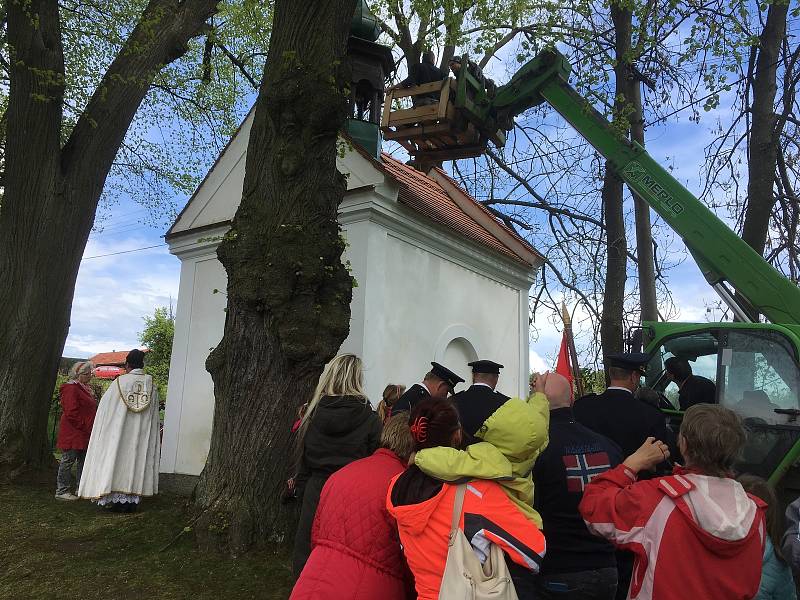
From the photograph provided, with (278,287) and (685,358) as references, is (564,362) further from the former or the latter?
(278,287)

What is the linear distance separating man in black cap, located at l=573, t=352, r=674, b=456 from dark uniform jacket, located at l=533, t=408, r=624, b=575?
0.76 meters

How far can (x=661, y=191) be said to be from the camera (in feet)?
26.6

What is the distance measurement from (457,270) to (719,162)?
4508 mm

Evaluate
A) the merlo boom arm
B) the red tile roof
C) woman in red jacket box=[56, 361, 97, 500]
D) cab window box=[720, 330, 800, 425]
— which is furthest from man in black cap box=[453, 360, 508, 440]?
woman in red jacket box=[56, 361, 97, 500]

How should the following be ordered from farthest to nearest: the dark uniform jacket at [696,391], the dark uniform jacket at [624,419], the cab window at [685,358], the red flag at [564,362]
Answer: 1. the red flag at [564,362]
2. the cab window at [685,358]
3. the dark uniform jacket at [696,391]
4. the dark uniform jacket at [624,419]

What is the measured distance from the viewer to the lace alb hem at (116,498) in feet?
24.4

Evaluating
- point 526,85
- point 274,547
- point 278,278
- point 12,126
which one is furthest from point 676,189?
point 12,126

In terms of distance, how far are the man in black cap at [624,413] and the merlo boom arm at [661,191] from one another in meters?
3.79

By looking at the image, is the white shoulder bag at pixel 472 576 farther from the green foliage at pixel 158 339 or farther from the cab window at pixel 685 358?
the green foliage at pixel 158 339

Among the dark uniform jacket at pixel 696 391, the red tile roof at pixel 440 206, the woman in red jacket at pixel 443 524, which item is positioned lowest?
the woman in red jacket at pixel 443 524

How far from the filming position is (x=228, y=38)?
43.5ft

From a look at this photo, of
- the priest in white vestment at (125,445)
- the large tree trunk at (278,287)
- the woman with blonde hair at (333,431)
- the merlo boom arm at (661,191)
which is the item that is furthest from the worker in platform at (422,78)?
the woman with blonde hair at (333,431)

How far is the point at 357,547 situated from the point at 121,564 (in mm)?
3270

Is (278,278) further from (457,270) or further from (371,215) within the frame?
(457,270)
